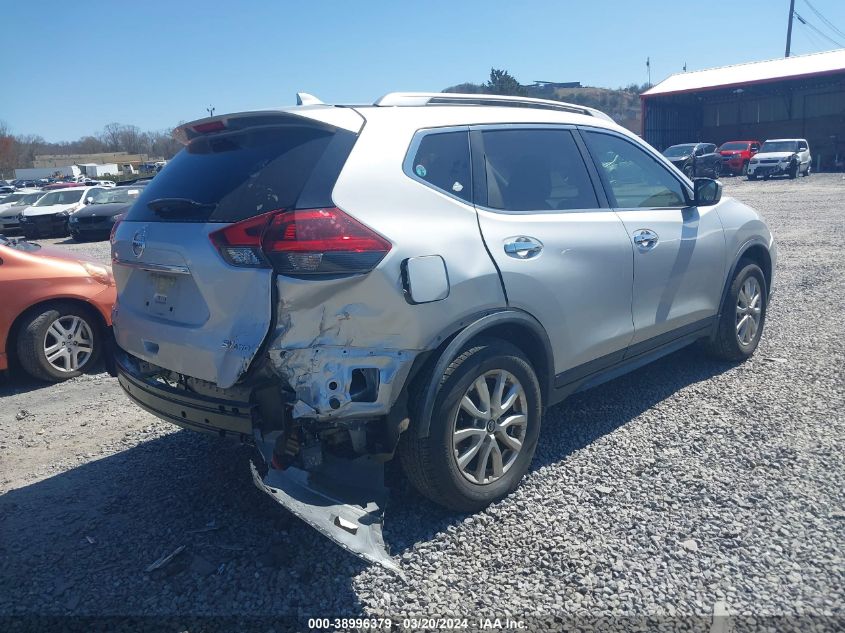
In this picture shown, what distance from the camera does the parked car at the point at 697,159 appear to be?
3288 cm

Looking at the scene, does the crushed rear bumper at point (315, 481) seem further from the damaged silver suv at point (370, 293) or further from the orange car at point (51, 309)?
the orange car at point (51, 309)

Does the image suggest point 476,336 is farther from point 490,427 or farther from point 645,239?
point 645,239

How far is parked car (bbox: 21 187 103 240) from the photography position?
21547 millimetres

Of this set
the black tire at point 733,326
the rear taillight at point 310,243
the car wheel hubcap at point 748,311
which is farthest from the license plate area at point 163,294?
the car wheel hubcap at point 748,311

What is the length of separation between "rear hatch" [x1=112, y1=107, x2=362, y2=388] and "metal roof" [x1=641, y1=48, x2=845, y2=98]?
45606 mm

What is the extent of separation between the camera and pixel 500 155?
383 cm

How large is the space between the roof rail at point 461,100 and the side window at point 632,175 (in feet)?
0.99

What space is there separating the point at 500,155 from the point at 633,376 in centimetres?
258

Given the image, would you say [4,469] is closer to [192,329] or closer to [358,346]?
[192,329]

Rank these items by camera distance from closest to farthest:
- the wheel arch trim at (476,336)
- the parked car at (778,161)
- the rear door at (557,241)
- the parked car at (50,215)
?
→ 1. the wheel arch trim at (476,336)
2. the rear door at (557,241)
3. the parked car at (50,215)
4. the parked car at (778,161)

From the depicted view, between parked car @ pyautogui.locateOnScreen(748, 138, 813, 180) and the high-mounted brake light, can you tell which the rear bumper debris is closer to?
the high-mounted brake light

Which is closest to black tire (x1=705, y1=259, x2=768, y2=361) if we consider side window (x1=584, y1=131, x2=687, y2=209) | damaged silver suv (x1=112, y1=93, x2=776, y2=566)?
side window (x1=584, y1=131, x2=687, y2=209)

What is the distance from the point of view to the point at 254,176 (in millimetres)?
3217

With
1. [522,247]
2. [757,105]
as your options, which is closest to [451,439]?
[522,247]
